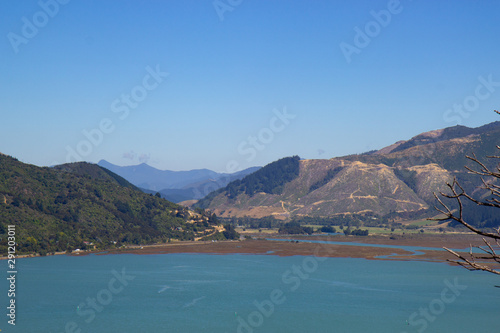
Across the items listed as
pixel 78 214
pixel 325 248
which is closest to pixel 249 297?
pixel 325 248

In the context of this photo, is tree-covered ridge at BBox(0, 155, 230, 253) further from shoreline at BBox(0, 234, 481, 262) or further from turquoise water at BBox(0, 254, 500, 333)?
turquoise water at BBox(0, 254, 500, 333)

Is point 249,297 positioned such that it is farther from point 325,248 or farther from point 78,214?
point 78,214

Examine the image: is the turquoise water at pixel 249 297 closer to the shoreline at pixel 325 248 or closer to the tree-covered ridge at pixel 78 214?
the tree-covered ridge at pixel 78 214

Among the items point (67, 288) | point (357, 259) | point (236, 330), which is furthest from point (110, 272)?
point (357, 259)

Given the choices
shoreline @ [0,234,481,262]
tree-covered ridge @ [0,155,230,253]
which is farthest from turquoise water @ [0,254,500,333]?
shoreline @ [0,234,481,262]

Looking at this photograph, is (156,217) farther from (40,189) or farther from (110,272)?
(110,272)

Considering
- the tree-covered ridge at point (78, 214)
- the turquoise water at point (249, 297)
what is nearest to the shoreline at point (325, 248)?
the tree-covered ridge at point (78, 214)
